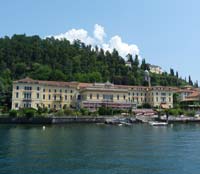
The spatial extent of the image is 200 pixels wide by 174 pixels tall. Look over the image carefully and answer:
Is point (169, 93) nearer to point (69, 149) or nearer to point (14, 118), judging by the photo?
point (14, 118)

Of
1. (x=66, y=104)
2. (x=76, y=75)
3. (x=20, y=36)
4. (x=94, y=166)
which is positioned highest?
(x=20, y=36)

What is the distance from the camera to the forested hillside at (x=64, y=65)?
12575 cm

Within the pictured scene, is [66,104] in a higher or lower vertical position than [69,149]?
higher

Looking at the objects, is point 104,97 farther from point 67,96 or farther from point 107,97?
point 67,96

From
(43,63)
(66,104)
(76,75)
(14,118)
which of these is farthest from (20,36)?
(14,118)

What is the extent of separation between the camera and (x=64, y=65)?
459 ft

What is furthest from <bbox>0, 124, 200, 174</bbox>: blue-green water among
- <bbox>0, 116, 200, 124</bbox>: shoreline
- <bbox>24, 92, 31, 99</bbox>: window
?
<bbox>24, 92, 31, 99</bbox>: window

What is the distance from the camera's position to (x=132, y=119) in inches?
3310

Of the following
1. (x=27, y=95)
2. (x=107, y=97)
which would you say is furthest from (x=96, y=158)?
(x=107, y=97)

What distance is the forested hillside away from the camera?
12575 cm

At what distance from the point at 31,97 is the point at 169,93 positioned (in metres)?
47.9

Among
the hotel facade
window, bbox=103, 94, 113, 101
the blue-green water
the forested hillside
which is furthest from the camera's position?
the forested hillside

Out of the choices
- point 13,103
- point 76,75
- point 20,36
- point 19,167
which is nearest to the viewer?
point 19,167

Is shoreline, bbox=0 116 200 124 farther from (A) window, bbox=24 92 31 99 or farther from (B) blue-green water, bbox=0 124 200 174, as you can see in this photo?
(B) blue-green water, bbox=0 124 200 174
